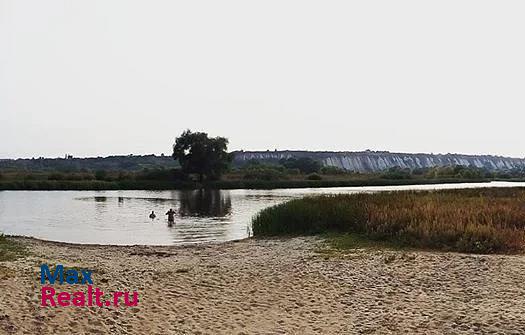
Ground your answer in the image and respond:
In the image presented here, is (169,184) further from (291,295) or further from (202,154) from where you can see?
(291,295)

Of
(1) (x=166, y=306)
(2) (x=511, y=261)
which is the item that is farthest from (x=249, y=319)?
(2) (x=511, y=261)

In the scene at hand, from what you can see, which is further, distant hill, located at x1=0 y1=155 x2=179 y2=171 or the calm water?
distant hill, located at x1=0 y1=155 x2=179 y2=171

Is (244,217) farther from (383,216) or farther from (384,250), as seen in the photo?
(384,250)

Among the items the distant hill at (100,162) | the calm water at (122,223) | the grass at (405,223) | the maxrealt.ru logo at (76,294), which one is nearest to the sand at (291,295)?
the maxrealt.ru logo at (76,294)

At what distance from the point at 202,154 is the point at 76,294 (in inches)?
2666

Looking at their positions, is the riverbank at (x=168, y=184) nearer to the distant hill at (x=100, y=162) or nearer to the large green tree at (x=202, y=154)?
Result: the large green tree at (x=202, y=154)

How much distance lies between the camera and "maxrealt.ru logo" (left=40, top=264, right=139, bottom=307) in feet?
30.5

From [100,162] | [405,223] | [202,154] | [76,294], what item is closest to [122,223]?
[405,223]

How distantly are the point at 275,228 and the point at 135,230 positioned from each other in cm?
980

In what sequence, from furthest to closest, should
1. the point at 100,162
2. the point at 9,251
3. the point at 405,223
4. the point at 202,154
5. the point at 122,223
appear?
the point at 100,162
the point at 202,154
the point at 122,223
the point at 405,223
the point at 9,251

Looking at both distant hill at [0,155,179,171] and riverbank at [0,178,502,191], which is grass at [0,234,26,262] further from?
distant hill at [0,155,179,171]

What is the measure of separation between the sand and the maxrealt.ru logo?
0.64 ft

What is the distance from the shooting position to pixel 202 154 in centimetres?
7719

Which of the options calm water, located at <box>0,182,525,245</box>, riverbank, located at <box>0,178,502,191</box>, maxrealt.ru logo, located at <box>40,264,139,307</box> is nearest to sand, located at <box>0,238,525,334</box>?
maxrealt.ru logo, located at <box>40,264,139,307</box>
